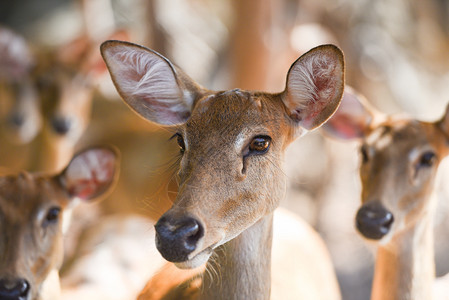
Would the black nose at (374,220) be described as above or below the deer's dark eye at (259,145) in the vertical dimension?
below

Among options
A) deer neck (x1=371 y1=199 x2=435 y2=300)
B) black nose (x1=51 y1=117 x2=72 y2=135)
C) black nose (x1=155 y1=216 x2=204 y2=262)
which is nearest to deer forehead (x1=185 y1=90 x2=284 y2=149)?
black nose (x1=155 y1=216 x2=204 y2=262)

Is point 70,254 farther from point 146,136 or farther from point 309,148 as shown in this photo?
point 309,148

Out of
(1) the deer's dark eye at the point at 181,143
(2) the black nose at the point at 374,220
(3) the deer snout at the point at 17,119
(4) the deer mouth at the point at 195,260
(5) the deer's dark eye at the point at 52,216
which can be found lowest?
(3) the deer snout at the point at 17,119

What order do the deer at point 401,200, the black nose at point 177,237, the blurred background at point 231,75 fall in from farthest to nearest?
1. the blurred background at point 231,75
2. the deer at point 401,200
3. the black nose at point 177,237

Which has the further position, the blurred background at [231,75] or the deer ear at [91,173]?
the blurred background at [231,75]

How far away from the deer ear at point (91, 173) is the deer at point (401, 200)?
43.3 inches

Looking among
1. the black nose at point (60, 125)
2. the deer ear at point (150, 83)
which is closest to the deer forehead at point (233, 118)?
→ the deer ear at point (150, 83)

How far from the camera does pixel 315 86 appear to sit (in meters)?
1.90

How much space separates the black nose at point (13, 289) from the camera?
2.10 meters

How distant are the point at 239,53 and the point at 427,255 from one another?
6.28 feet

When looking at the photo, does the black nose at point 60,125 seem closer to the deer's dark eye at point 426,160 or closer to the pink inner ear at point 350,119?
the pink inner ear at point 350,119

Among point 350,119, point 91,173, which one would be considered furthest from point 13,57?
point 350,119

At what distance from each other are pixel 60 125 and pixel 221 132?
102 inches

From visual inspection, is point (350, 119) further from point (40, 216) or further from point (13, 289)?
point (13, 289)
